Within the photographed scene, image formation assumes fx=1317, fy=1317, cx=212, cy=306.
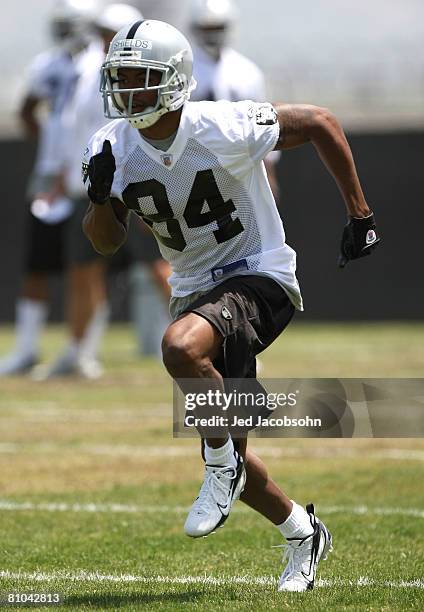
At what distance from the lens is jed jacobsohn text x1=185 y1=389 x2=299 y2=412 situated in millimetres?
3877

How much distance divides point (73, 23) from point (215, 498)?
6949mm

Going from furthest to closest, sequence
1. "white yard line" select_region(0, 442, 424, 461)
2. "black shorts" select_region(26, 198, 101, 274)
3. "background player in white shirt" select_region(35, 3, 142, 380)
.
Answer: "black shorts" select_region(26, 198, 101, 274) → "background player in white shirt" select_region(35, 3, 142, 380) → "white yard line" select_region(0, 442, 424, 461)

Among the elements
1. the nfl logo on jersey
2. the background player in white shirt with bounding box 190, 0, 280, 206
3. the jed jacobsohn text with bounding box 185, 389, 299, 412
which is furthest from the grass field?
the background player in white shirt with bounding box 190, 0, 280, 206

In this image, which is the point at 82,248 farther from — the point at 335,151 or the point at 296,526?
the point at 296,526

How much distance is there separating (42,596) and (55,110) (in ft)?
22.5

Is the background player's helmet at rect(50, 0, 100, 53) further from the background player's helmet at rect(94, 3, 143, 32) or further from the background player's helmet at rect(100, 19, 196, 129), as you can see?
the background player's helmet at rect(100, 19, 196, 129)

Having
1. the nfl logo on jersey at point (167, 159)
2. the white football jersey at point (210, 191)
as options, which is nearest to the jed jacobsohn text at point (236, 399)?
the white football jersey at point (210, 191)

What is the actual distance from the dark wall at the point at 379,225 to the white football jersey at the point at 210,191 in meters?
11.5

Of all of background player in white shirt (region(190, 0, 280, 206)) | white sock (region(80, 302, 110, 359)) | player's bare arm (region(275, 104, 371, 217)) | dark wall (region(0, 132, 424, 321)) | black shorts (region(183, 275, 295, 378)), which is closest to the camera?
black shorts (region(183, 275, 295, 378))

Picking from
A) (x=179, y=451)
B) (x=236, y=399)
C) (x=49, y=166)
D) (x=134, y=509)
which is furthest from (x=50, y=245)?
(x=236, y=399)

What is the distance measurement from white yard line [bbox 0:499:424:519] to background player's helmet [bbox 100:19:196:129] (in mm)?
1816

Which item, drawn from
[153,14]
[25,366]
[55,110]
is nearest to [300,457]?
[25,366]

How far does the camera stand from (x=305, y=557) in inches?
161

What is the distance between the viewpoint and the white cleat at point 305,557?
3.99 m
